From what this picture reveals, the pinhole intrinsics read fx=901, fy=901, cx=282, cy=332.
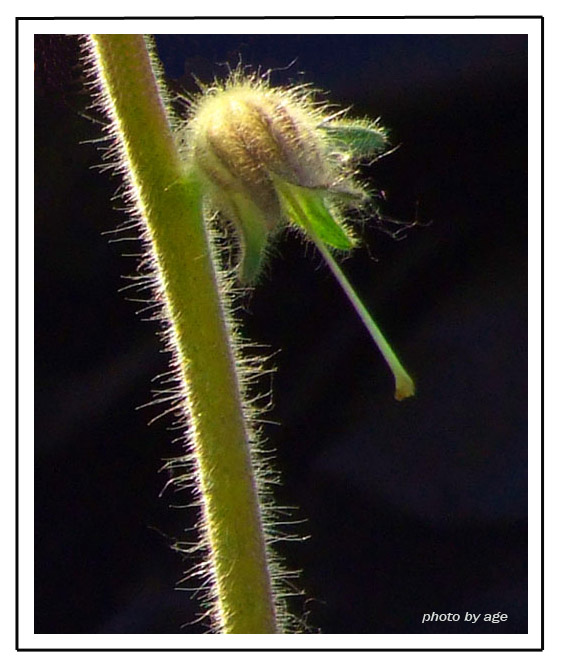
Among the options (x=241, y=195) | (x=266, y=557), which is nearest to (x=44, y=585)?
(x=266, y=557)

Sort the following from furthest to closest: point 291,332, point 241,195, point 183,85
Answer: point 291,332
point 183,85
point 241,195

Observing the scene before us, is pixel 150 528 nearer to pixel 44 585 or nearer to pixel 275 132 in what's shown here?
pixel 44 585
